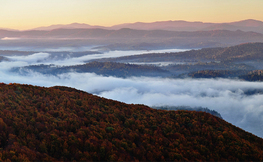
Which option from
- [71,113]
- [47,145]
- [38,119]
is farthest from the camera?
[71,113]

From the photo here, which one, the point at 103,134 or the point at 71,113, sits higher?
the point at 71,113

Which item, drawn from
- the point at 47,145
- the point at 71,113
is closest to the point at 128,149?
the point at 47,145

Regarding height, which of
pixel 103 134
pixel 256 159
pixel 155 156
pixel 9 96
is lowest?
pixel 256 159

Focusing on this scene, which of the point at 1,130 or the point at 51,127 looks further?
the point at 51,127

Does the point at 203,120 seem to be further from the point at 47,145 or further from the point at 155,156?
the point at 47,145

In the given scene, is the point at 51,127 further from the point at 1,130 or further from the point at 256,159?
the point at 256,159

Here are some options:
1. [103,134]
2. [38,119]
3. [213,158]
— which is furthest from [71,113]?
[213,158]

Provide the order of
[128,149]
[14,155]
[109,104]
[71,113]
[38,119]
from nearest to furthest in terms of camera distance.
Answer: [14,155], [128,149], [38,119], [71,113], [109,104]
